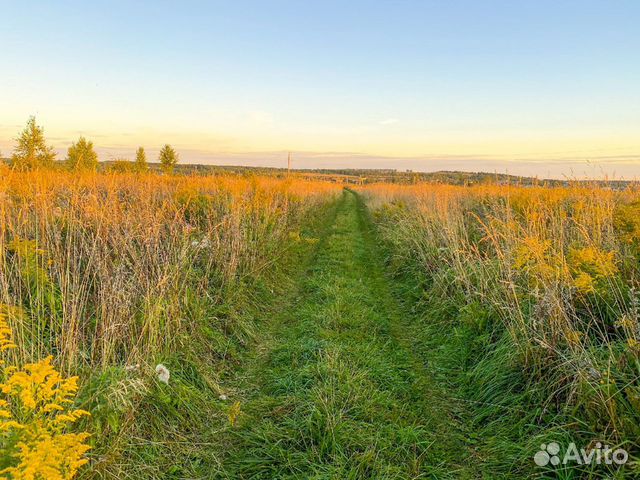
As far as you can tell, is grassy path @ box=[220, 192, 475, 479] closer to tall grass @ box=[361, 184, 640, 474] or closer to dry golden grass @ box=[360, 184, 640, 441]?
tall grass @ box=[361, 184, 640, 474]

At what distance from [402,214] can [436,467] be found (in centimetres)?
1167

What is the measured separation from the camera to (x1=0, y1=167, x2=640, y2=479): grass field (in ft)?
9.36

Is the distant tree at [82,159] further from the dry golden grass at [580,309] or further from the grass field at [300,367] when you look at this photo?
the dry golden grass at [580,309]

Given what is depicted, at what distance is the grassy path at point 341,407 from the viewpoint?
2.99 metres

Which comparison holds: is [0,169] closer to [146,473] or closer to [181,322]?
[181,322]

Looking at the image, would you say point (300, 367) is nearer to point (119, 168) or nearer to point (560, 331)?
point (560, 331)

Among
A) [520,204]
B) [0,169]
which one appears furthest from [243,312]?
[520,204]

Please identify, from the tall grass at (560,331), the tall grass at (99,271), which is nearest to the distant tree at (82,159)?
the tall grass at (99,271)

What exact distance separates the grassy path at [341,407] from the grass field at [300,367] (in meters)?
0.02

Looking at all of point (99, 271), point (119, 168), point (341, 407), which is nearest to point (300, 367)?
point (341, 407)

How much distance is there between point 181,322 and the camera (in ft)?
15.3

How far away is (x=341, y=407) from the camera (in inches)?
140

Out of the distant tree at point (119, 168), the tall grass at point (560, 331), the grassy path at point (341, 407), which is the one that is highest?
the distant tree at point (119, 168)

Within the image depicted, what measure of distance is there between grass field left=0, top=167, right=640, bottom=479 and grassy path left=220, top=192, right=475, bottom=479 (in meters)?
0.02
